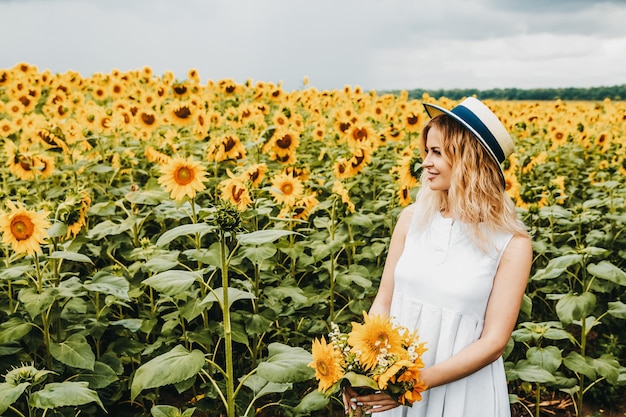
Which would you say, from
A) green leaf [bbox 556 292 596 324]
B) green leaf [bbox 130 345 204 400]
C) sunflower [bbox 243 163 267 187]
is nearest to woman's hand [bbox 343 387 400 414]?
green leaf [bbox 130 345 204 400]

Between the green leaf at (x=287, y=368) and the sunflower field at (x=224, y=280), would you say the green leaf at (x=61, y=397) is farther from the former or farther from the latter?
the green leaf at (x=287, y=368)

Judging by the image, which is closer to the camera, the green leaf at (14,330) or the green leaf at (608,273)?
the green leaf at (14,330)

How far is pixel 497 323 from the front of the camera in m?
2.02

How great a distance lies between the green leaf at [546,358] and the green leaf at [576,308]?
0.55 feet

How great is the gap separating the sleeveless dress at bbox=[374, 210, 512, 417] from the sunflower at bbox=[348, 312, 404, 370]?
1.51 ft

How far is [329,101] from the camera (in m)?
10.5

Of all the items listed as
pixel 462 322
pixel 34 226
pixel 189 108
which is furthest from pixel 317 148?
pixel 462 322

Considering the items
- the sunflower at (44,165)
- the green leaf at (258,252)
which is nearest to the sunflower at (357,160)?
the green leaf at (258,252)

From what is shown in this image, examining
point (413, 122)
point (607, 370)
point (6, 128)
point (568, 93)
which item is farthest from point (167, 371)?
point (568, 93)

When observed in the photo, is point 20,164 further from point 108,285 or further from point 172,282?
point 172,282

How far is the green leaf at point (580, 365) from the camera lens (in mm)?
2885

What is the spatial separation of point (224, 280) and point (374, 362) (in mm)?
670

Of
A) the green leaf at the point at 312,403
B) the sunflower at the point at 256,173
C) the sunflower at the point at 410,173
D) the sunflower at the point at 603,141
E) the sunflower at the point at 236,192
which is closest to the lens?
the green leaf at the point at 312,403

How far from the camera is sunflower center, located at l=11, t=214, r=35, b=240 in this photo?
2615mm
